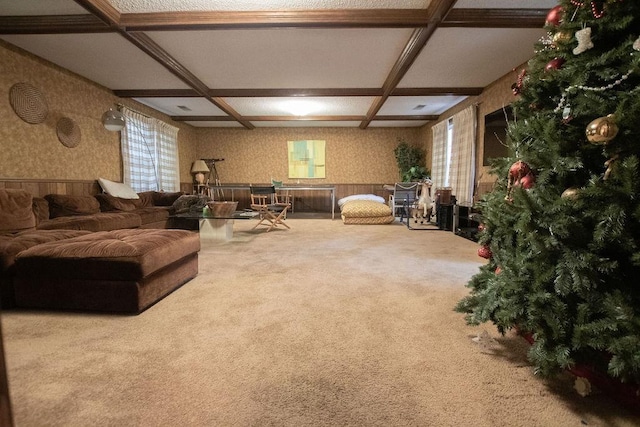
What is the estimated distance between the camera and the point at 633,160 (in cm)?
95

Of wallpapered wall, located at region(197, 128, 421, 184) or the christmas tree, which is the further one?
wallpapered wall, located at region(197, 128, 421, 184)

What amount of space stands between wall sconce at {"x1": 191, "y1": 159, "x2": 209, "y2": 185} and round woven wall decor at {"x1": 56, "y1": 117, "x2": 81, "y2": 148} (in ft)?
11.6

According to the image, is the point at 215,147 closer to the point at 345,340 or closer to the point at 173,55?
the point at 173,55

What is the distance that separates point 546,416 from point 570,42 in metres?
1.43

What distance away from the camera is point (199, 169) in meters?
8.04

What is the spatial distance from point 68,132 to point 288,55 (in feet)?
10.8

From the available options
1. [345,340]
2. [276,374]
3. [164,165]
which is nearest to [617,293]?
[345,340]

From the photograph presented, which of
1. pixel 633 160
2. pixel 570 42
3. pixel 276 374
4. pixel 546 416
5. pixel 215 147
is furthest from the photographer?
pixel 215 147

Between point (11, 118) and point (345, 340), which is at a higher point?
point (11, 118)

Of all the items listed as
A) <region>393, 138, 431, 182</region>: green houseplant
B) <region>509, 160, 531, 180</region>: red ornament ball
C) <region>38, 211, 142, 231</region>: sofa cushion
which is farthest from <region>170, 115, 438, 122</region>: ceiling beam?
<region>509, 160, 531, 180</region>: red ornament ball

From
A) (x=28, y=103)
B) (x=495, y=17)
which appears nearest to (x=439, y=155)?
(x=495, y=17)

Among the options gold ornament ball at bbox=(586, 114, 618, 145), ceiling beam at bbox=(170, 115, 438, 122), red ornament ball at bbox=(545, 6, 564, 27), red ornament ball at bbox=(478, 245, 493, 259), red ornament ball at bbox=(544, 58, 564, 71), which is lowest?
red ornament ball at bbox=(478, 245, 493, 259)

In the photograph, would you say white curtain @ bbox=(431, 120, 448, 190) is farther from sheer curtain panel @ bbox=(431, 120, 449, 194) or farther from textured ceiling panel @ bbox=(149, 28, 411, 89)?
textured ceiling panel @ bbox=(149, 28, 411, 89)

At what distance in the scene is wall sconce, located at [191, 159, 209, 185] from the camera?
800 centimetres
